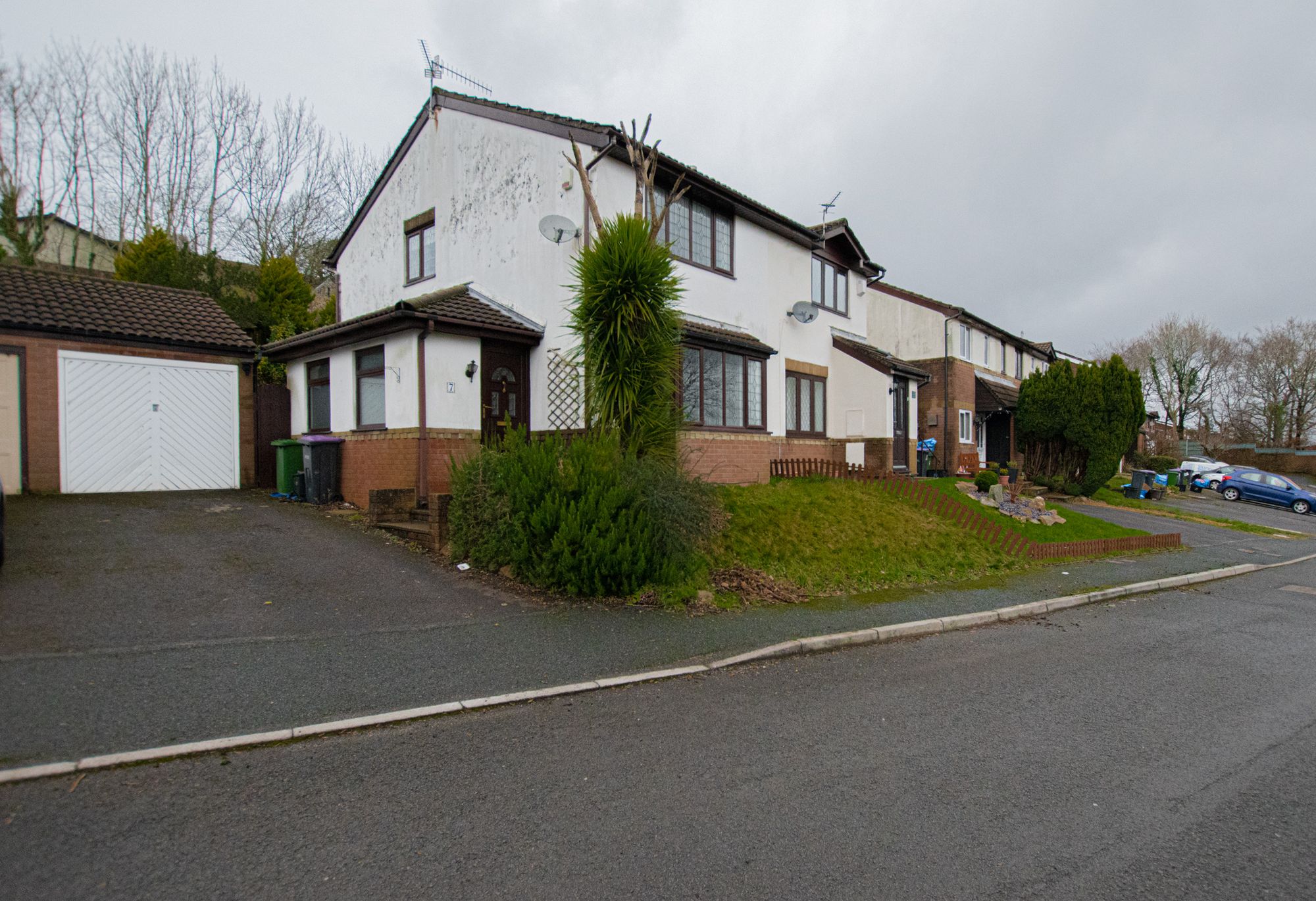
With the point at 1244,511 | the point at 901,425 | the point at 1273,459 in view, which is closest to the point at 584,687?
the point at 901,425

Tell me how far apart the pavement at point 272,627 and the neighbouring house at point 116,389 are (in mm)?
2379

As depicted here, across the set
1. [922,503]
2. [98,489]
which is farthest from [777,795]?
[98,489]

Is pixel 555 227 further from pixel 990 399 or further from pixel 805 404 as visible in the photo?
pixel 990 399

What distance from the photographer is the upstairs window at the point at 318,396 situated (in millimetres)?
14391

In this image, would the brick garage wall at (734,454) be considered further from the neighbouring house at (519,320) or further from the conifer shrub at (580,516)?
the conifer shrub at (580,516)

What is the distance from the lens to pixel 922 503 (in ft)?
44.7

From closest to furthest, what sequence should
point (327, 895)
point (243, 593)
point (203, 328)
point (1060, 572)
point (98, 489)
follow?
point (327, 895) → point (243, 593) → point (1060, 572) → point (98, 489) → point (203, 328)

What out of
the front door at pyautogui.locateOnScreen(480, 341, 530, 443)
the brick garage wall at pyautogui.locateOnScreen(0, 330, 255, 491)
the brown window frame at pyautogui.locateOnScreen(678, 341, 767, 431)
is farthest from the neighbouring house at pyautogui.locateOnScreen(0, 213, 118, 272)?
the brown window frame at pyautogui.locateOnScreen(678, 341, 767, 431)

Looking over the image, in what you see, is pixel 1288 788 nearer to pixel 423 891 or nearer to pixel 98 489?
pixel 423 891

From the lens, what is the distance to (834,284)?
62.5 feet

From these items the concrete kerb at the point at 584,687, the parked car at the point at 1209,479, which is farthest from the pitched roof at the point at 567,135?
the parked car at the point at 1209,479

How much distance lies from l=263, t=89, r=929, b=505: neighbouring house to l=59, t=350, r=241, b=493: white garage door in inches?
56.9

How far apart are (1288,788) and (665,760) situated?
347 cm

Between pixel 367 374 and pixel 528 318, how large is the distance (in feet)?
10.3
